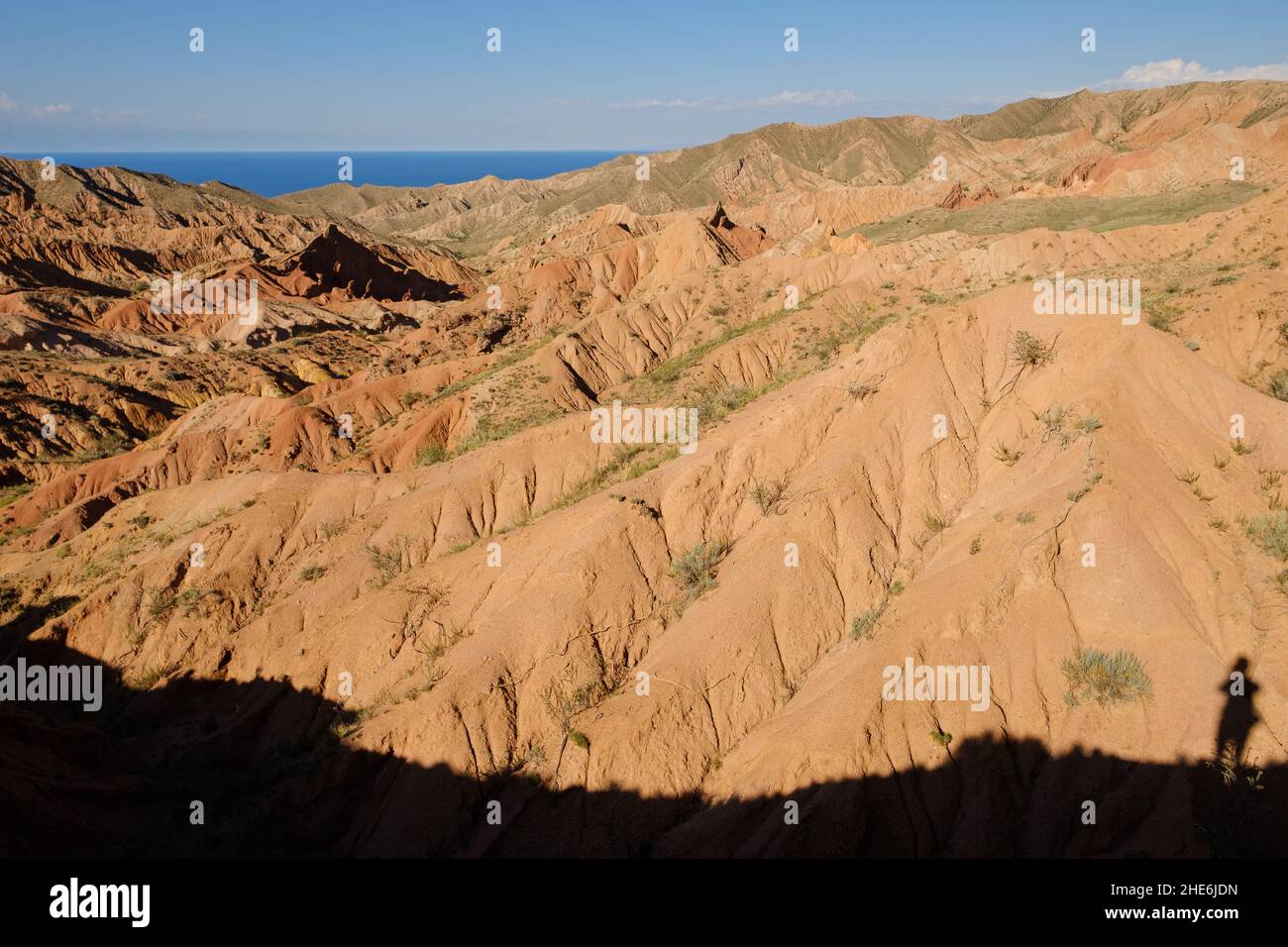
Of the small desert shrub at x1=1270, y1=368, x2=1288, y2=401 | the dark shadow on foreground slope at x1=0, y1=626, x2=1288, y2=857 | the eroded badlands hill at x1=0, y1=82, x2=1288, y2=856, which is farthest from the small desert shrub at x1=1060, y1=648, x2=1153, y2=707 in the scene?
the small desert shrub at x1=1270, y1=368, x2=1288, y2=401

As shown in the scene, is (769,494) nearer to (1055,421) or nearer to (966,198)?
(1055,421)

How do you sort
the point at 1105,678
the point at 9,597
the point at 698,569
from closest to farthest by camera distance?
1. the point at 1105,678
2. the point at 698,569
3. the point at 9,597

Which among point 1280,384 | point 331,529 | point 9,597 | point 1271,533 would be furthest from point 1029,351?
point 9,597

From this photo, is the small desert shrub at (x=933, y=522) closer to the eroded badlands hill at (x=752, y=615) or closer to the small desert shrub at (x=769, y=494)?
the eroded badlands hill at (x=752, y=615)

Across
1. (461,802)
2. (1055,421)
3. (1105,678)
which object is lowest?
(461,802)

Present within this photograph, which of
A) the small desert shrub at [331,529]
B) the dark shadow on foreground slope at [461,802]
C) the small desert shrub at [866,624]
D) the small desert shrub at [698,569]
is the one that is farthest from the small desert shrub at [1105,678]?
the small desert shrub at [331,529]

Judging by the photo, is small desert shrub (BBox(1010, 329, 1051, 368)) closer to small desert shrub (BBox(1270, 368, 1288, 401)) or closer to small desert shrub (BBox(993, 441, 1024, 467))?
small desert shrub (BBox(993, 441, 1024, 467))

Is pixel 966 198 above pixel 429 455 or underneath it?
above
